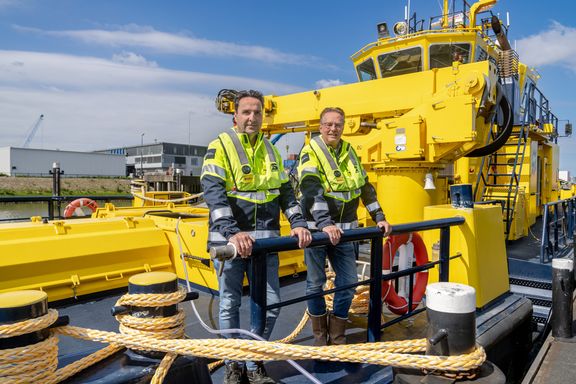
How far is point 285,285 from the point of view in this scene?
4719 mm

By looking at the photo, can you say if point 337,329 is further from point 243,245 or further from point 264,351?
point 243,245

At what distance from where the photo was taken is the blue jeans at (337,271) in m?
2.96

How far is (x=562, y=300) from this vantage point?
136 inches

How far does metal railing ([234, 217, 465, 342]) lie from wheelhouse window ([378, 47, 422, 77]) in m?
4.85

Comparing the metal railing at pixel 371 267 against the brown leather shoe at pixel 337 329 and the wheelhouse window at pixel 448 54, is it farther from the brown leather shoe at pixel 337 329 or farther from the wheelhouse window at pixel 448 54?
the wheelhouse window at pixel 448 54

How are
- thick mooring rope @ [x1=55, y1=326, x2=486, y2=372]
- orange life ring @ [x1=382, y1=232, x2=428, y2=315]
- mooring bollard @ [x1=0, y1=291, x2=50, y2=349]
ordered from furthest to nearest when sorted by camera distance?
orange life ring @ [x1=382, y1=232, x2=428, y2=315] < thick mooring rope @ [x1=55, y1=326, x2=486, y2=372] < mooring bollard @ [x1=0, y1=291, x2=50, y2=349]

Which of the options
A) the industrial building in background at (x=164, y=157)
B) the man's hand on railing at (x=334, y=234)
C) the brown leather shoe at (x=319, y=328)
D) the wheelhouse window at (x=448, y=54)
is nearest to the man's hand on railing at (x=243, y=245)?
the man's hand on railing at (x=334, y=234)

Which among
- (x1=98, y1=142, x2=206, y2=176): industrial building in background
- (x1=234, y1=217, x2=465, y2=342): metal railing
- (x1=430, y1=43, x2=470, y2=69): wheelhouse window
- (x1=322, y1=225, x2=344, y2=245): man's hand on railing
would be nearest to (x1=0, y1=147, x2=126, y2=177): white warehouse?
(x1=98, y1=142, x2=206, y2=176): industrial building in background

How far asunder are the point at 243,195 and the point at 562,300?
2.82 meters

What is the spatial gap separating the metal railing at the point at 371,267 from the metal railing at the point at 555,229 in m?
2.11

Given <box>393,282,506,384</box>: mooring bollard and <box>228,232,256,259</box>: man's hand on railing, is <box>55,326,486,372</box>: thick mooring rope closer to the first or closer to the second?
<box>393,282,506,384</box>: mooring bollard

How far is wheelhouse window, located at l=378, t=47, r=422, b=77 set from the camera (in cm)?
745

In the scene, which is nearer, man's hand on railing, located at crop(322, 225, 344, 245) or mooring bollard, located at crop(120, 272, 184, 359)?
mooring bollard, located at crop(120, 272, 184, 359)

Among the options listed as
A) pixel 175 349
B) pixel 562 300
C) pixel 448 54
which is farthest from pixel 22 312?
pixel 448 54
